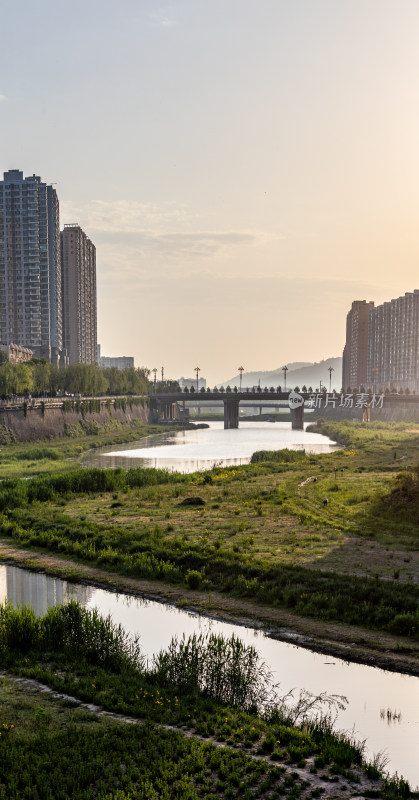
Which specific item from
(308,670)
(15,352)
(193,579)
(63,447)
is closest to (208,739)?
(308,670)

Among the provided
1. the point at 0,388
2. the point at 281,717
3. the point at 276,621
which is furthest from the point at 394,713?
the point at 0,388

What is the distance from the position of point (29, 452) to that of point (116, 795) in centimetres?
7241

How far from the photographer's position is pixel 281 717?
659 inches

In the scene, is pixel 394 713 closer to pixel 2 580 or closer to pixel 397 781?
pixel 397 781

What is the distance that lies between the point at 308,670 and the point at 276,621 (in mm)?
3655

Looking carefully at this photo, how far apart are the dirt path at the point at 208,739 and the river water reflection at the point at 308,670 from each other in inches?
59.3

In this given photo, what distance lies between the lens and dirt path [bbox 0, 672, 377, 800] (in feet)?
43.8

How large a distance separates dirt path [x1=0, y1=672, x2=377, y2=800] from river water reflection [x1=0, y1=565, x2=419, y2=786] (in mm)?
1505

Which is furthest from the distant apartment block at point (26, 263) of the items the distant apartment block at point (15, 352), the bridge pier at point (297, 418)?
the bridge pier at point (297, 418)

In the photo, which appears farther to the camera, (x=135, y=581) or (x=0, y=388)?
(x=0, y=388)

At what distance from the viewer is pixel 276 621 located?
23.8m

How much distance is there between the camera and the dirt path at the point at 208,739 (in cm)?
1336

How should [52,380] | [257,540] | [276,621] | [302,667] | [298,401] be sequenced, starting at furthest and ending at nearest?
[298,401] < [52,380] < [257,540] < [276,621] < [302,667]

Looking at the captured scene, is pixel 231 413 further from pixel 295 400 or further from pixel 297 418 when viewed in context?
pixel 297 418
